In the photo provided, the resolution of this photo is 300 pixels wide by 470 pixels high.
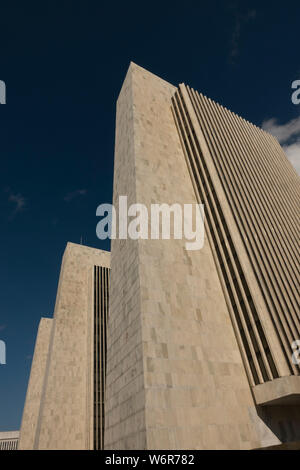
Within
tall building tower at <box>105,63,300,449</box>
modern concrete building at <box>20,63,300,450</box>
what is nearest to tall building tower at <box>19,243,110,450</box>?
modern concrete building at <box>20,63,300,450</box>

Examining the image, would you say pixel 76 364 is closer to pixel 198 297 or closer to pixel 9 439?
pixel 198 297

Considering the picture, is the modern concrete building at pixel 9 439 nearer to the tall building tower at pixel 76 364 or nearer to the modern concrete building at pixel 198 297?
the tall building tower at pixel 76 364

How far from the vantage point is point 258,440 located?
13609 mm

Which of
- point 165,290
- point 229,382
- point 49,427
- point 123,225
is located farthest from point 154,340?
point 49,427

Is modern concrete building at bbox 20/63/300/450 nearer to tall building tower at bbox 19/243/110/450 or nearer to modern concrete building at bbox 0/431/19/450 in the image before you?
tall building tower at bbox 19/243/110/450

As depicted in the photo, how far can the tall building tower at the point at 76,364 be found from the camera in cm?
3206

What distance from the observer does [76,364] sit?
3631 centimetres

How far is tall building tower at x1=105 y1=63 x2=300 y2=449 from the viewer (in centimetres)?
1320

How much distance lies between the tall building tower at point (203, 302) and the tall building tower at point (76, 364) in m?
20.1

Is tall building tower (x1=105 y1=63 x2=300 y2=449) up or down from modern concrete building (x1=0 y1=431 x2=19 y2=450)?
down

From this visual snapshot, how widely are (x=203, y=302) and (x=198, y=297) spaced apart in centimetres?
39

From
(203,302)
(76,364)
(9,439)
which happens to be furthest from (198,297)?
(9,439)

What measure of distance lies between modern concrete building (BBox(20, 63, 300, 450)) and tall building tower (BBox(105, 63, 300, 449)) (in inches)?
2.6

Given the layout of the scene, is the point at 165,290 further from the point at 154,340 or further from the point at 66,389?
the point at 66,389
